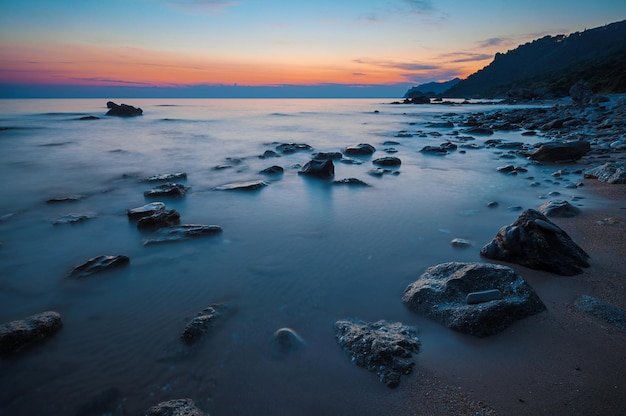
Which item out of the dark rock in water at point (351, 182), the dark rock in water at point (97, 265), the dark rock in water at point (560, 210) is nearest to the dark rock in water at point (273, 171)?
the dark rock in water at point (351, 182)

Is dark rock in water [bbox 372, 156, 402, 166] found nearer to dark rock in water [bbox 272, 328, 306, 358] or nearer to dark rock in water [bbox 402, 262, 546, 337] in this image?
dark rock in water [bbox 402, 262, 546, 337]

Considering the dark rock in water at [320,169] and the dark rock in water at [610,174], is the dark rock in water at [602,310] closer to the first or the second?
the dark rock in water at [610,174]

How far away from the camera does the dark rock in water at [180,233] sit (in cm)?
524

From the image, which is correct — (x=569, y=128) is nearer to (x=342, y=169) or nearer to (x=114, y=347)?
(x=342, y=169)

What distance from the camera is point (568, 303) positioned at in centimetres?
327

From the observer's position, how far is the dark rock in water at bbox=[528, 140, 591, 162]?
10914mm

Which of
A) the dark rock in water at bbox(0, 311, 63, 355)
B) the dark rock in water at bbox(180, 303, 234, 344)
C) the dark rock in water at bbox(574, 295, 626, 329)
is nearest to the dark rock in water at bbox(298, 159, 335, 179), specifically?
the dark rock in water at bbox(180, 303, 234, 344)

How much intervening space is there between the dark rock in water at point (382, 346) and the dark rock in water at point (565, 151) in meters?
11.4

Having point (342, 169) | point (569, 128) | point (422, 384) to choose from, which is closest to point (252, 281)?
point (422, 384)

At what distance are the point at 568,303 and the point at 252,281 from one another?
348cm

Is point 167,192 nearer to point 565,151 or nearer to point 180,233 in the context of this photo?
point 180,233

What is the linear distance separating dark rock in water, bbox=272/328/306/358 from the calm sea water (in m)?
0.06

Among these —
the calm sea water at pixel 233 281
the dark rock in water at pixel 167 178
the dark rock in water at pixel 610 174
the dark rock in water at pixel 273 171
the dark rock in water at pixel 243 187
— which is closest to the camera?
the calm sea water at pixel 233 281

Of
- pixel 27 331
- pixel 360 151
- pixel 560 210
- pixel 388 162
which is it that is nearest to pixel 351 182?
pixel 388 162
